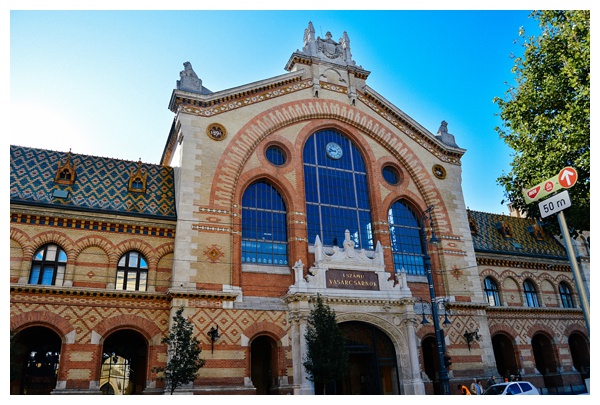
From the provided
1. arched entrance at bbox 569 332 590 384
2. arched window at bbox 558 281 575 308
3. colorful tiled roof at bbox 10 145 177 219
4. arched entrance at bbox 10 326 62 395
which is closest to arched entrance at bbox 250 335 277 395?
colorful tiled roof at bbox 10 145 177 219

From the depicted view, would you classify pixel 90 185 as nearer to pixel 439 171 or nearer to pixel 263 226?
pixel 263 226

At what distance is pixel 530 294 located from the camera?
35.4 meters

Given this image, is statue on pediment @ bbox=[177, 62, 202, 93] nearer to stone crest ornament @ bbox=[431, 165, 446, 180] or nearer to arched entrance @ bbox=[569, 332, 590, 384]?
stone crest ornament @ bbox=[431, 165, 446, 180]

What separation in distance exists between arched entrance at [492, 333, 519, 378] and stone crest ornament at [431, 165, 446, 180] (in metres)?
11.3

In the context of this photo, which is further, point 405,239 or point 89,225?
point 405,239

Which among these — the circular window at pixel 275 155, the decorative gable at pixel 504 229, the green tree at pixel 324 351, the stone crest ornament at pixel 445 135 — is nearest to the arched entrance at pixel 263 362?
the green tree at pixel 324 351

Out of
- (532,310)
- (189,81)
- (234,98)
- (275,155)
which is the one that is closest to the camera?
(189,81)

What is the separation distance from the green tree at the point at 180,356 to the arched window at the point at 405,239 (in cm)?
1377

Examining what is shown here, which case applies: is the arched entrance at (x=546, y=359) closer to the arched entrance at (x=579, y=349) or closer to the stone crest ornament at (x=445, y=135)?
the arched entrance at (x=579, y=349)

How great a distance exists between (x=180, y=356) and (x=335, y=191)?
14265 millimetres

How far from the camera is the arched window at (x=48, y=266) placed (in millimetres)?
23203

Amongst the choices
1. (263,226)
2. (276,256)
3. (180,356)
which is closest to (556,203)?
(180,356)

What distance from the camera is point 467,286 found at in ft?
104

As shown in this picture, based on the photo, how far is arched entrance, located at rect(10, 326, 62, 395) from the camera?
74.6ft
